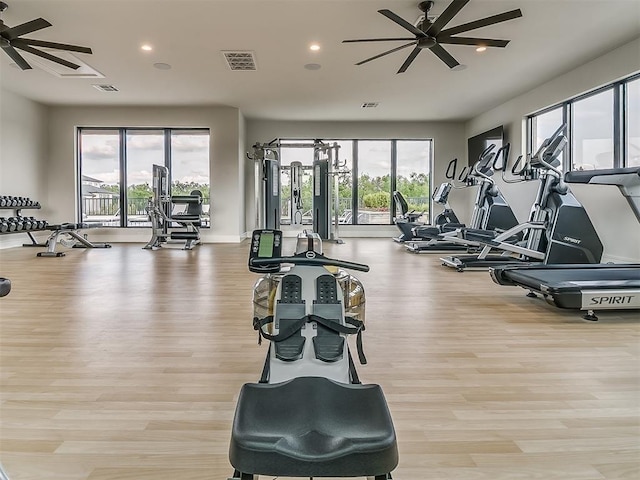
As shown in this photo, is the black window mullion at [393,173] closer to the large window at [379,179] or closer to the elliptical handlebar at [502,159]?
the large window at [379,179]

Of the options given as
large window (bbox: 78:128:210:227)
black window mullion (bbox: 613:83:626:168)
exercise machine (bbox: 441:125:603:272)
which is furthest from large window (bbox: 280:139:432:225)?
exercise machine (bbox: 441:125:603:272)

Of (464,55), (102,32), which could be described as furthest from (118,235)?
(464,55)

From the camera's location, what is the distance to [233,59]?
226 inches

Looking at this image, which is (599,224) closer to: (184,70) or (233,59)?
(233,59)

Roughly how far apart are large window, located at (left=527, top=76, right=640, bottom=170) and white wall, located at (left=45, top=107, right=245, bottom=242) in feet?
19.8

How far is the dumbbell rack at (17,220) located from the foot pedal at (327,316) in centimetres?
702

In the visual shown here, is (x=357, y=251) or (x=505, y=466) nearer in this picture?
(x=505, y=466)

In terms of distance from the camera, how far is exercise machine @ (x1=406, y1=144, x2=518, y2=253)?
6281mm

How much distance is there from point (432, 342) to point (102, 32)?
5016 mm

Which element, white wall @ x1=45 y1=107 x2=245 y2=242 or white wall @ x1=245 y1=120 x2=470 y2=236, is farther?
white wall @ x1=245 y1=120 x2=470 y2=236

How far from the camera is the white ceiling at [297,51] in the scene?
4.27 m

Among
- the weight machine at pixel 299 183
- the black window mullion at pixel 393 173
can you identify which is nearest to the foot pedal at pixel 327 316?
the weight machine at pixel 299 183

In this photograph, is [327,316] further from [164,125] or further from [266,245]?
[164,125]

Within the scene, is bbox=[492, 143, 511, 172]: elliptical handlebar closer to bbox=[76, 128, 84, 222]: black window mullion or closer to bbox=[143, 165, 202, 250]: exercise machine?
bbox=[143, 165, 202, 250]: exercise machine
